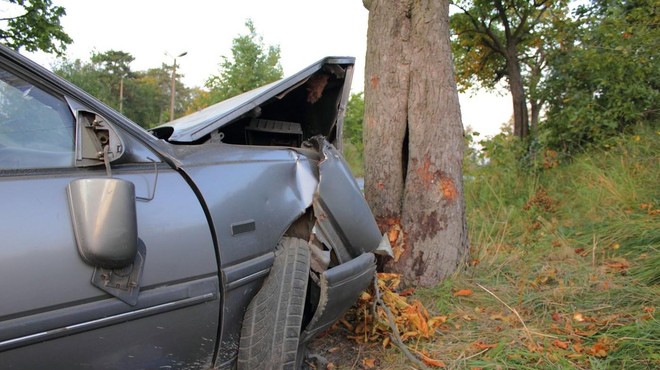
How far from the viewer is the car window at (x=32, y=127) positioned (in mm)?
1673

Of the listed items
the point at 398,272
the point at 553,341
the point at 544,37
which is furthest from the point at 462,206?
the point at 544,37

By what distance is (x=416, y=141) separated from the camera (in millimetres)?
3744

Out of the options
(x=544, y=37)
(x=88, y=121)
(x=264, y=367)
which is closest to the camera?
(x=88, y=121)

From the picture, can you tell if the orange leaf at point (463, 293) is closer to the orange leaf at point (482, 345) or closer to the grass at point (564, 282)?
the grass at point (564, 282)

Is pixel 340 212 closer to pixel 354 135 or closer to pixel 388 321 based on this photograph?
pixel 388 321

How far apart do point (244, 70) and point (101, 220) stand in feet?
73.7

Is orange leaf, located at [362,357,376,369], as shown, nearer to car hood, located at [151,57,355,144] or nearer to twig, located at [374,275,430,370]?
twig, located at [374,275,430,370]

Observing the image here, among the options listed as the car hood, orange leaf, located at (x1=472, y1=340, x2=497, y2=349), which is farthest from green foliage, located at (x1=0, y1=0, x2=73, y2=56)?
orange leaf, located at (x1=472, y1=340, x2=497, y2=349)

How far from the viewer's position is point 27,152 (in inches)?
66.4

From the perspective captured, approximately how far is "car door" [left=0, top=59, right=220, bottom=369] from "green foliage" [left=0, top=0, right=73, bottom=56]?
312 inches

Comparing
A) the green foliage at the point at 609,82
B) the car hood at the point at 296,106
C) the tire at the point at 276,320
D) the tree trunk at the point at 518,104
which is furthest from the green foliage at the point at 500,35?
the tire at the point at 276,320

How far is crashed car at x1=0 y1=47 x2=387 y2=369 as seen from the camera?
4.95 feet

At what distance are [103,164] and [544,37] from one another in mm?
11414

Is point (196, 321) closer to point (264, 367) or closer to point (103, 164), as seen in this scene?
point (264, 367)
